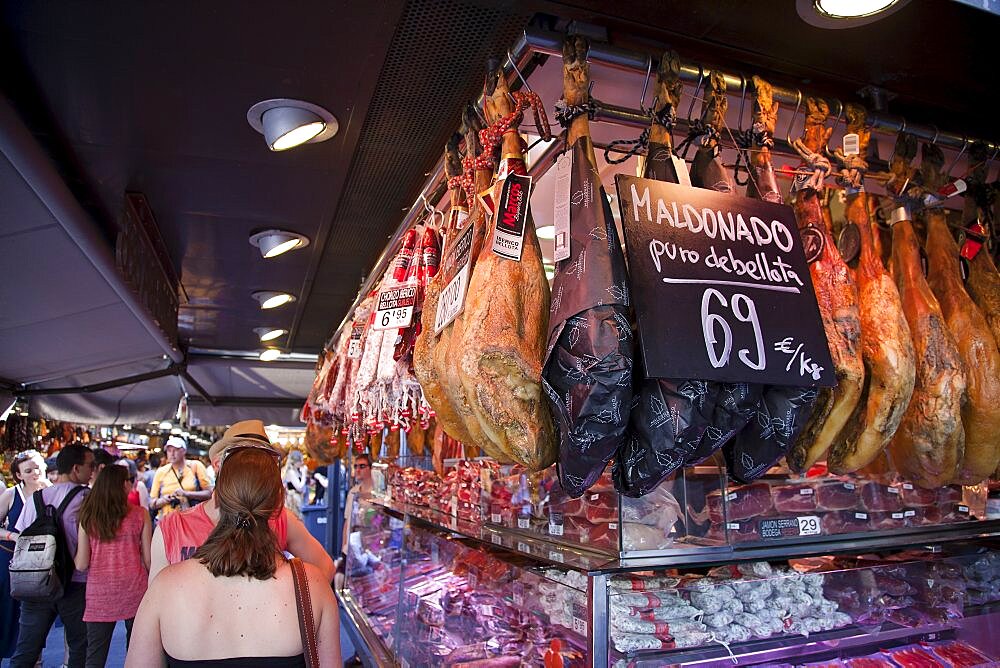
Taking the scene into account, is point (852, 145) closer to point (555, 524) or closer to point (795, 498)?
point (795, 498)

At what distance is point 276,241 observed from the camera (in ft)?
13.3

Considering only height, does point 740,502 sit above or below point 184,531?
above

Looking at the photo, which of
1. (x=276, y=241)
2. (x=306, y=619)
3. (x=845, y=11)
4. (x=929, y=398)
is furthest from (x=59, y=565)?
(x=845, y=11)

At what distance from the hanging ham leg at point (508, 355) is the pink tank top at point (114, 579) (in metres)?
4.21

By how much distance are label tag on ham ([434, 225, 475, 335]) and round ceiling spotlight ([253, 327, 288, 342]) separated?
5262mm

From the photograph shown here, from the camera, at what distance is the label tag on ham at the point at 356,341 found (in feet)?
10.2

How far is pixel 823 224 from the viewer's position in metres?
1.89

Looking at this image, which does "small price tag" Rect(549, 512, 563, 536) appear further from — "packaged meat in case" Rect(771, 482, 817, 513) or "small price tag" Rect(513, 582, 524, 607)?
"packaged meat in case" Rect(771, 482, 817, 513)

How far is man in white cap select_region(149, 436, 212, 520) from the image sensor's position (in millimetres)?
7934

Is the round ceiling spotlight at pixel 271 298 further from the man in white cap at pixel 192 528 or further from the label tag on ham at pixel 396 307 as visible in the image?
the label tag on ham at pixel 396 307

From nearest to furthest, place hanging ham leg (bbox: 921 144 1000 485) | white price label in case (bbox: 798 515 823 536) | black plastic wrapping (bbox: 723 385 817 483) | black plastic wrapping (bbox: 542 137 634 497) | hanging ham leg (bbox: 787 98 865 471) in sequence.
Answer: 1. black plastic wrapping (bbox: 542 137 634 497)
2. black plastic wrapping (bbox: 723 385 817 483)
3. hanging ham leg (bbox: 787 98 865 471)
4. hanging ham leg (bbox: 921 144 1000 485)
5. white price label in case (bbox: 798 515 823 536)

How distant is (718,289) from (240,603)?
1.66 metres

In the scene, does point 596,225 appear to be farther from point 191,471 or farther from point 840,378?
point 191,471

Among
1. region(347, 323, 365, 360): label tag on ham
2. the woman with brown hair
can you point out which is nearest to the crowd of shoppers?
the woman with brown hair
